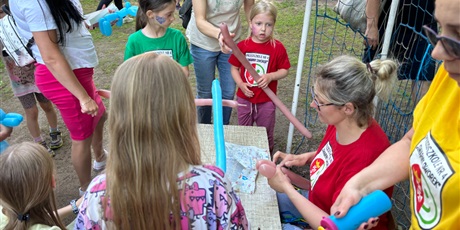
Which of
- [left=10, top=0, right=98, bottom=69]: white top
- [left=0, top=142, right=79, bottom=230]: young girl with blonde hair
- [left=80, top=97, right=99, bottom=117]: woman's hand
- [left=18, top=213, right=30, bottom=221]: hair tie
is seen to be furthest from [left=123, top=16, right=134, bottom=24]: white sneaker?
[left=18, top=213, right=30, bottom=221]: hair tie

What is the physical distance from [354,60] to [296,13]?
4940mm

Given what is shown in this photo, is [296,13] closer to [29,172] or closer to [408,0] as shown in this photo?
[408,0]

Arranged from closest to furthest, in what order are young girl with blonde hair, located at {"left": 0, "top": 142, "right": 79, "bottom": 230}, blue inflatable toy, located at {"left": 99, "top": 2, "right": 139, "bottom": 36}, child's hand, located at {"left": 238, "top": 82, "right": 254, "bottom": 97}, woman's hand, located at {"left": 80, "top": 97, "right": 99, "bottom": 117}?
young girl with blonde hair, located at {"left": 0, "top": 142, "right": 79, "bottom": 230} → woman's hand, located at {"left": 80, "top": 97, "right": 99, "bottom": 117} → child's hand, located at {"left": 238, "top": 82, "right": 254, "bottom": 97} → blue inflatable toy, located at {"left": 99, "top": 2, "right": 139, "bottom": 36}

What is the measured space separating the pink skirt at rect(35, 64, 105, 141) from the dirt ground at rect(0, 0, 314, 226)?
670mm

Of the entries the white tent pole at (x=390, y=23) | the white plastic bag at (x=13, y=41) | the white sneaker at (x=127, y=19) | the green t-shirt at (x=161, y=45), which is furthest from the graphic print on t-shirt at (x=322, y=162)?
the white sneaker at (x=127, y=19)

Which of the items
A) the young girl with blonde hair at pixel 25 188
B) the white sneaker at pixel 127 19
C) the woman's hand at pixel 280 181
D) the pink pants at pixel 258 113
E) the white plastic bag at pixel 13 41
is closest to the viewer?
the young girl with blonde hair at pixel 25 188

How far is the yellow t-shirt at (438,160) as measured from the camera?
989mm

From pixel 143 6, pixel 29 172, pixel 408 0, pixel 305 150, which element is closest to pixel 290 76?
pixel 305 150

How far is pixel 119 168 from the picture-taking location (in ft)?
3.48

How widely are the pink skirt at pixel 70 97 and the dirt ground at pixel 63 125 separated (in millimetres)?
670

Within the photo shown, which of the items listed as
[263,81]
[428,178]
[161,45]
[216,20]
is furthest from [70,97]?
[428,178]

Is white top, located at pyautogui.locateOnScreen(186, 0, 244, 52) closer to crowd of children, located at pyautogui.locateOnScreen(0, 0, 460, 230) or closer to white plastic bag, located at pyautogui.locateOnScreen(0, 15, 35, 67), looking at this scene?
crowd of children, located at pyautogui.locateOnScreen(0, 0, 460, 230)

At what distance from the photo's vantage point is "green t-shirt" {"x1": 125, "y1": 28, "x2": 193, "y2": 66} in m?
2.54

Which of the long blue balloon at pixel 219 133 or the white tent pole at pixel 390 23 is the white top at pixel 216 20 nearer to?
the long blue balloon at pixel 219 133
